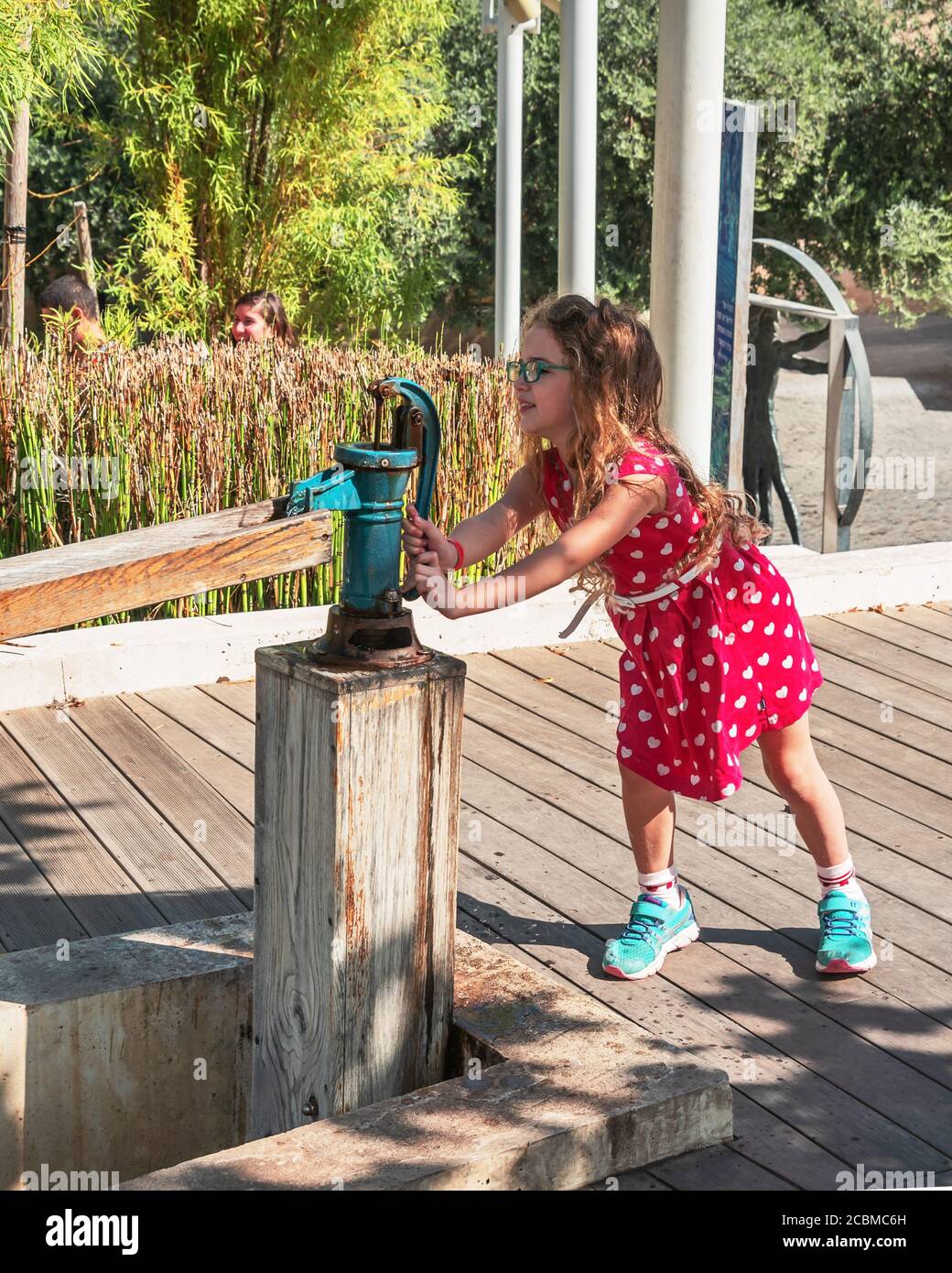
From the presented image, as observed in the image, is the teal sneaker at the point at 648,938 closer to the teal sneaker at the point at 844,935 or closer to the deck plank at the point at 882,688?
the teal sneaker at the point at 844,935

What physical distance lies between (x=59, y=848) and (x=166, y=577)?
1.76 meters

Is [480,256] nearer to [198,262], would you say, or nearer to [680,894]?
[198,262]

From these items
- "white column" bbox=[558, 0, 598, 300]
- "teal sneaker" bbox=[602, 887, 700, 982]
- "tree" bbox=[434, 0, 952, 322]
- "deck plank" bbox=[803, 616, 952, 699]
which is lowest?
"teal sneaker" bbox=[602, 887, 700, 982]

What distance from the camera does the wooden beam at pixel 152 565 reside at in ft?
6.53

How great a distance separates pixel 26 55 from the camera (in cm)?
625

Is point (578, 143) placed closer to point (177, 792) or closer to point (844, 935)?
point (177, 792)

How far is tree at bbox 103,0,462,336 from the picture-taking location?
1019cm

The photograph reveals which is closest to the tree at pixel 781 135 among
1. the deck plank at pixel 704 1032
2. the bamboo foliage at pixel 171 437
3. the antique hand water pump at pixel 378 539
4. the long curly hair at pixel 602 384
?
the bamboo foliage at pixel 171 437

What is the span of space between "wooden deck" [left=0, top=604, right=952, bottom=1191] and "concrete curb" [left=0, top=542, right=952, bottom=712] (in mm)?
65

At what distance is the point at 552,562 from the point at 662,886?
92cm

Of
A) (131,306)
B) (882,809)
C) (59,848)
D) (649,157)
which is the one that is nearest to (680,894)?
(882,809)

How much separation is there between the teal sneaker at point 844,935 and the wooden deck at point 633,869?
35 millimetres

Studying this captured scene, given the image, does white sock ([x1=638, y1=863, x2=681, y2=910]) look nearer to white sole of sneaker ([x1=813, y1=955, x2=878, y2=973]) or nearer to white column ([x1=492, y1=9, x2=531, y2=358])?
white sole of sneaker ([x1=813, y1=955, x2=878, y2=973])

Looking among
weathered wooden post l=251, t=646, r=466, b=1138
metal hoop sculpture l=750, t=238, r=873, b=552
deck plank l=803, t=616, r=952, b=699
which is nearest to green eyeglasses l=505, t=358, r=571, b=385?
weathered wooden post l=251, t=646, r=466, b=1138
